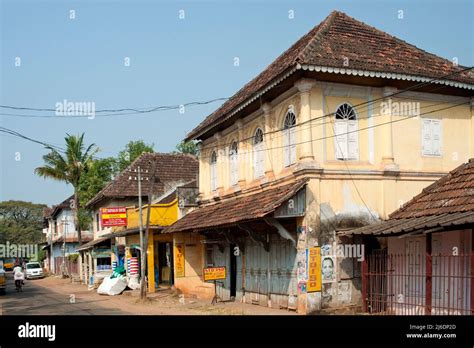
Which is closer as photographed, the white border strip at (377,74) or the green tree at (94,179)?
the white border strip at (377,74)

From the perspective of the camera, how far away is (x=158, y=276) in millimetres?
33312

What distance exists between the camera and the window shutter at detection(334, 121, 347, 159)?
17.1m

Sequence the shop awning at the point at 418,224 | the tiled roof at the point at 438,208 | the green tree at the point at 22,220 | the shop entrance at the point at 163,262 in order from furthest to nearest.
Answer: the green tree at the point at 22,220, the shop entrance at the point at 163,262, the tiled roof at the point at 438,208, the shop awning at the point at 418,224

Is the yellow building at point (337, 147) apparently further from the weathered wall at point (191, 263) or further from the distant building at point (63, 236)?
the distant building at point (63, 236)

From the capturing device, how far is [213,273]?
20.4 meters

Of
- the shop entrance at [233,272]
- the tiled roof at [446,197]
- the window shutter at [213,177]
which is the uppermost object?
the window shutter at [213,177]

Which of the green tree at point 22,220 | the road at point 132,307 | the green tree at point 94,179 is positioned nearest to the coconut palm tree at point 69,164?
the green tree at point 94,179

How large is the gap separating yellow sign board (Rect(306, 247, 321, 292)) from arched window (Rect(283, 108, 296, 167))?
9.83 ft

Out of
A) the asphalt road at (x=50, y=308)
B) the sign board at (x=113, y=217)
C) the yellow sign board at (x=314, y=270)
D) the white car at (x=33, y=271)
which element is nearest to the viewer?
the yellow sign board at (x=314, y=270)

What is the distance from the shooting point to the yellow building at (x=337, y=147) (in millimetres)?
16344

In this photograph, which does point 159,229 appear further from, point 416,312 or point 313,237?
point 416,312

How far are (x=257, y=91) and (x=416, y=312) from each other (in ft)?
27.1

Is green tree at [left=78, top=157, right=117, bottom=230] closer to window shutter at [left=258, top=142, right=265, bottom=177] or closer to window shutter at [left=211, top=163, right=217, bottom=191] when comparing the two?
window shutter at [left=211, top=163, right=217, bottom=191]

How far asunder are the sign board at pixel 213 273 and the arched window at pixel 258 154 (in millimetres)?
3575
